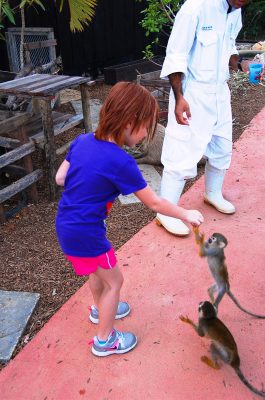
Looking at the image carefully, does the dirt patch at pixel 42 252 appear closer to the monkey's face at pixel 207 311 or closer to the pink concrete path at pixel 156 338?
the pink concrete path at pixel 156 338

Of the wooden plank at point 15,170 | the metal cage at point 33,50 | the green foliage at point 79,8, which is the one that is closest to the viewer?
the wooden plank at point 15,170

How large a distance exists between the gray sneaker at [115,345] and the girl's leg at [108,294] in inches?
3.9

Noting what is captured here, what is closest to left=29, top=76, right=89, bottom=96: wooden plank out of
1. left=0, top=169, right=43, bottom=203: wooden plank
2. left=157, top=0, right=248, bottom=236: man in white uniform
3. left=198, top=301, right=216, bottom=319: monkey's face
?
left=0, top=169, right=43, bottom=203: wooden plank

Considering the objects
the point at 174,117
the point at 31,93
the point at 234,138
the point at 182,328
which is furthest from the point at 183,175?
the point at 234,138

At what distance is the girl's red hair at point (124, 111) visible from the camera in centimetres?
183

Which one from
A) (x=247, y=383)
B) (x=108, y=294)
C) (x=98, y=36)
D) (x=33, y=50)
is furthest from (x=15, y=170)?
(x=98, y=36)

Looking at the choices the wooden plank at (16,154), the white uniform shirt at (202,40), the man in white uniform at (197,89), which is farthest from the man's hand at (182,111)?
the wooden plank at (16,154)

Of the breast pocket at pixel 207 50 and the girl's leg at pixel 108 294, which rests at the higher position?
the breast pocket at pixel 207 50

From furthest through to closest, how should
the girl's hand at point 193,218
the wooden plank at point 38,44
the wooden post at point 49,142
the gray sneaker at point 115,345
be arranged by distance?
the wooden plank at point 38,44 → the wooden post at point 49,142 → the gray sneaker at point 115,345 → the girl's hand at point 193,218

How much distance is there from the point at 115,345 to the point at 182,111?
5.55 ft

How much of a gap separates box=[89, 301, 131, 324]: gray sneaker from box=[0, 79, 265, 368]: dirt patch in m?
0.31

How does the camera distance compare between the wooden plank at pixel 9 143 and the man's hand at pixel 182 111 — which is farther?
the wooden plank at pixel 9 143

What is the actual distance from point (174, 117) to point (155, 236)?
934mm

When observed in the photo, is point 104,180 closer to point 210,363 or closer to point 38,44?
point 210,363
